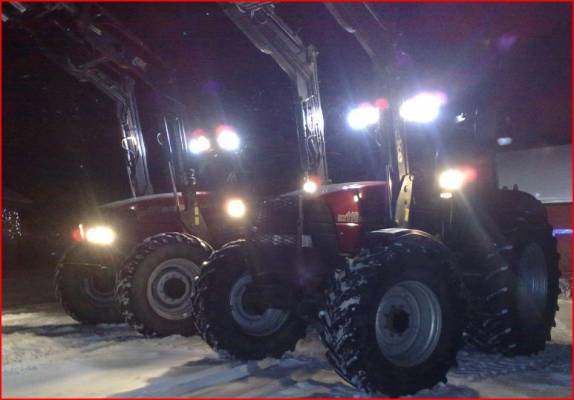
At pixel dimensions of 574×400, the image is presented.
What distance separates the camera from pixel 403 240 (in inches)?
184

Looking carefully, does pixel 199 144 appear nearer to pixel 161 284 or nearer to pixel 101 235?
pixel 101 235

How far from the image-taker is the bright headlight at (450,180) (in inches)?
221

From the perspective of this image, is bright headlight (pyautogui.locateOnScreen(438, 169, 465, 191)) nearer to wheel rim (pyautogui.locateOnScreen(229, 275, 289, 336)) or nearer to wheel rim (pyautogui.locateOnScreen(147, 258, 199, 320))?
wheel rim (pyautogui.locateOnScreen(229, 275, 289, 336))

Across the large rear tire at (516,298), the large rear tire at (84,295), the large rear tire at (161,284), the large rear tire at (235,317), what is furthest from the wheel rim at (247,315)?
the large rear tire at (84,295)

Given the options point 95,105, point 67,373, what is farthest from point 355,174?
point 95,105

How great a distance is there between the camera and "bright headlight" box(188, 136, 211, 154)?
7.99m

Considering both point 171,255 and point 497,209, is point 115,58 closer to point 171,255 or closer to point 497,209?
point 171,255

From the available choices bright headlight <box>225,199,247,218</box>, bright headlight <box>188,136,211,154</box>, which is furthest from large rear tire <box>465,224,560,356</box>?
bright headlight <box>188,136,211,154</box>

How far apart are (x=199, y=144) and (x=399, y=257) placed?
167 inches

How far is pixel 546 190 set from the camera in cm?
1348

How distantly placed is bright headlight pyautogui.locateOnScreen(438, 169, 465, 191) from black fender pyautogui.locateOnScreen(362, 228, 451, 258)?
3.26ft

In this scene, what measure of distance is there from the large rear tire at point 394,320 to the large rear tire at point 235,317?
4.81 ft

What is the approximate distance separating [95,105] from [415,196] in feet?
49.6

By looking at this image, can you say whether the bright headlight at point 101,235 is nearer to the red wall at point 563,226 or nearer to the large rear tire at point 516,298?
the large rear tire at point 516,298
